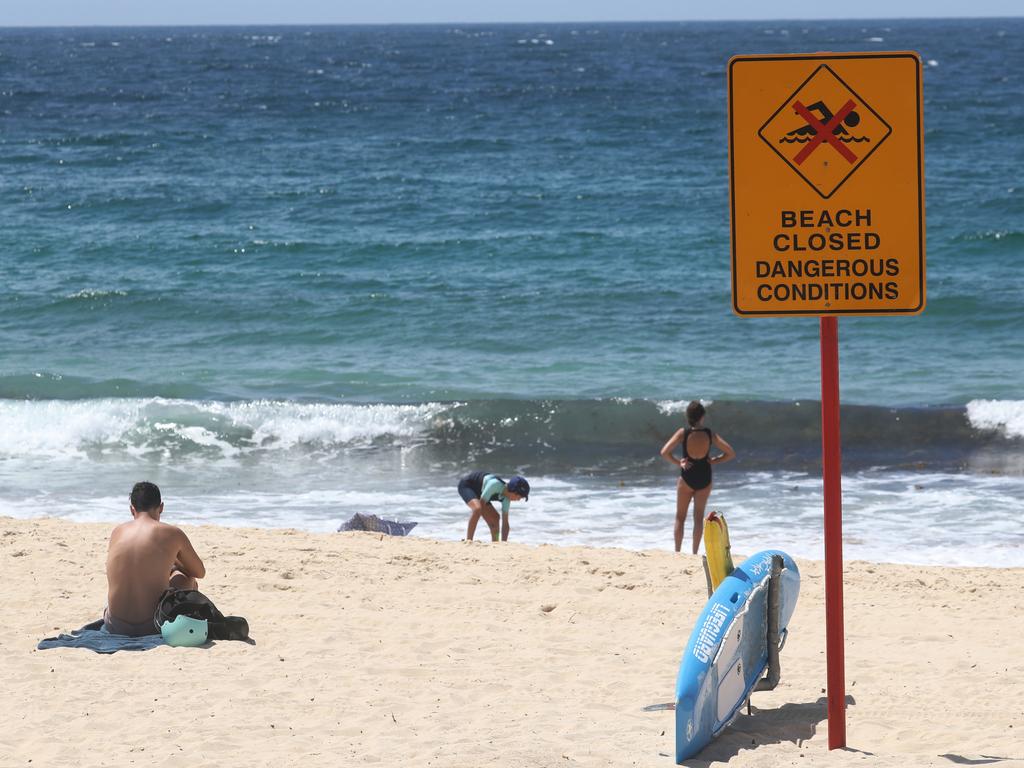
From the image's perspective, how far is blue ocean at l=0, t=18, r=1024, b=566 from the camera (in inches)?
516

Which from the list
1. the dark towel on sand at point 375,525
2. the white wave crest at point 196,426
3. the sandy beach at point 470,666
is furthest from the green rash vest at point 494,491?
the white wave crest at point 196,426

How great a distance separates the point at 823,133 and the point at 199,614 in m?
4.44

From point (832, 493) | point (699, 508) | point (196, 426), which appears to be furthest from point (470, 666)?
point (196, 426)

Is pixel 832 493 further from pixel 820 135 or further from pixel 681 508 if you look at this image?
pixel 681 508

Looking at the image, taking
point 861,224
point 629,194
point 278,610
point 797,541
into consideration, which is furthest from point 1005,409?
point 629,194

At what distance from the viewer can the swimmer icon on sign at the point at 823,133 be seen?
455 cm

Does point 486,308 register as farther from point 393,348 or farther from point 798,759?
point 798,759

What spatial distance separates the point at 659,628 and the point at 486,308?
14.1m

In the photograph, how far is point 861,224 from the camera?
458 centimetres

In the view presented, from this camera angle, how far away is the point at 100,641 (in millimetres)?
7105

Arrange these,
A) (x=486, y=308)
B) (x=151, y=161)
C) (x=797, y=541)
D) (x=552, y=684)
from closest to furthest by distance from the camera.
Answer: (x=552, y=684)
(x=797, y=541)
(x=486, y=308)
(x=151, y=161)

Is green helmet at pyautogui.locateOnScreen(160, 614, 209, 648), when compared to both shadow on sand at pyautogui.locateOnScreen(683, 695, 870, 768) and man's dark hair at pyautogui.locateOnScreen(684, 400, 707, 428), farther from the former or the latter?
man's dark hair at pyautogui.locateOnScreen(684, 400, 707, 428)

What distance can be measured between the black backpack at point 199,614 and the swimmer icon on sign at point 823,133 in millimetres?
4284

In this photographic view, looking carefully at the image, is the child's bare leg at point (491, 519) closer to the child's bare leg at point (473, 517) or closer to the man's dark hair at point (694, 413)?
the child's bare leg at point (473, 517)
